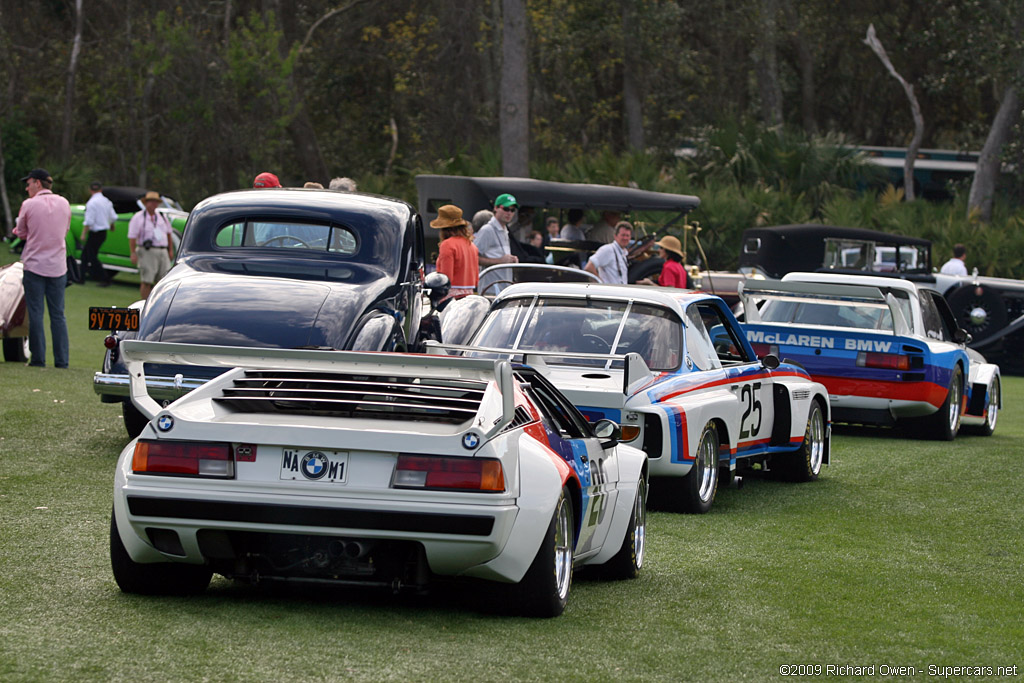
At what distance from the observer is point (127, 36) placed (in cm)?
3938

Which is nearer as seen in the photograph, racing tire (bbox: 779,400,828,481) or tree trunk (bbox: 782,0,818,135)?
racing tire (bbox: 779,400,828,481)

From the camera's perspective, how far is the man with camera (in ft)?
83.8

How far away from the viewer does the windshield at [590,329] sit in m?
10.1

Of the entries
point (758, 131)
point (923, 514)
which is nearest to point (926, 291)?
point (923, 514)

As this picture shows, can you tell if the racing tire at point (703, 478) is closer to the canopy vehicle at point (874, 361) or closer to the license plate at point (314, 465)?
the license plate at point (314, 465)

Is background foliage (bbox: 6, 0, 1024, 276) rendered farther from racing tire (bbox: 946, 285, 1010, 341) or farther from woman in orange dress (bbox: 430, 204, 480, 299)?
Answer: woman in orange dress (bbox: 430, 204, 480, 299)

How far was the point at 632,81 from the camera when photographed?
46281mm

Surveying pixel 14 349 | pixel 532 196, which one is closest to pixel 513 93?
pixel 532 196

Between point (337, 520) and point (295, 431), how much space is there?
37 centimetres

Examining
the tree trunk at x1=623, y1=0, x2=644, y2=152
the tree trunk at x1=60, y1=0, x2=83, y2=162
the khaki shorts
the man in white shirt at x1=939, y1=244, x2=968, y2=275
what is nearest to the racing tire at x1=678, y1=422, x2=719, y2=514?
the khaki shorts

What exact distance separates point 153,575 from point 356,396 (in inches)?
43.0

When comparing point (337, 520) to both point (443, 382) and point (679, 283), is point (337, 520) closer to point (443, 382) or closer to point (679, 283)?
point (443, 382)

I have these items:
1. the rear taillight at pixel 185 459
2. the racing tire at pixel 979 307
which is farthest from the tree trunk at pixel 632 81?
the rear taillight at pixel 185 459

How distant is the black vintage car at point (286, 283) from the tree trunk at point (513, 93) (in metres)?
22.0
